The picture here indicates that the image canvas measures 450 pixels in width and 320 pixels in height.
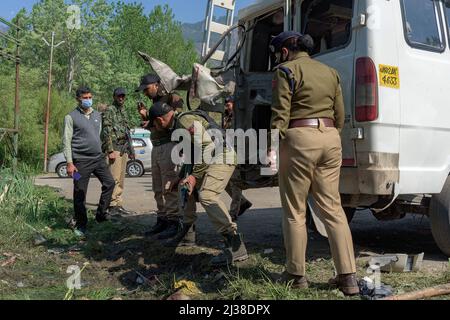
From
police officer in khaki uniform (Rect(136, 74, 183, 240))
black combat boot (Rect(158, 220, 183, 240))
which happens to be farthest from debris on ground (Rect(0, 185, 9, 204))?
black combat boot (Rect(158, 220, 183, 240))

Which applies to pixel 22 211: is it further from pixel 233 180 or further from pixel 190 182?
pixel 190 182

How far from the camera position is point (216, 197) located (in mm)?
4543

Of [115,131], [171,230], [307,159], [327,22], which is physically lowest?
[171,230]

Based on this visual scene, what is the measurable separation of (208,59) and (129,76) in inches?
1490

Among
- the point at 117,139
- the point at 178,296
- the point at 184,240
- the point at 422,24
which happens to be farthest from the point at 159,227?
the point at 422,24

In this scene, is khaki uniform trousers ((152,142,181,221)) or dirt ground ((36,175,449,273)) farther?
khaki uniform trousers ((152,142,181,221))

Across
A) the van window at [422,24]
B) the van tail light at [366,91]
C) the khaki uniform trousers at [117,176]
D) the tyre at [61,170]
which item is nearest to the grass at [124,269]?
the khaki uniform trousers at [117,176]

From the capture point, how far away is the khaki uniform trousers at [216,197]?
450 cm

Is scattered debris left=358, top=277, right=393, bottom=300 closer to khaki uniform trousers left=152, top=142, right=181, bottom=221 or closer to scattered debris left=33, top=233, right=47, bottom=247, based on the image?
khaki uniform trousers left=152, top=142, right=181, bottom=221

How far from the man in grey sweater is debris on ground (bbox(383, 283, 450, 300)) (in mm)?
4023

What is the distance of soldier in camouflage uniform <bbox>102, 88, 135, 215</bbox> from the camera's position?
7.50 metres

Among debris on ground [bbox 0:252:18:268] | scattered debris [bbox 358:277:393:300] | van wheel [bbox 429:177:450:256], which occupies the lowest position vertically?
debris on ground [bbox 0:252:18:268]

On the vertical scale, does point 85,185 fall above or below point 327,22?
below

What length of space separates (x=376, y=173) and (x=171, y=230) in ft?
8.80
